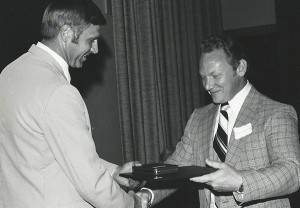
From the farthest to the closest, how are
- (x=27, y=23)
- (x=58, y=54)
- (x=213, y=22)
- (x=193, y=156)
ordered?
(x=213, y=22) → (x=27, y=23) → (x=193, y=156) → (x=58, y=54)

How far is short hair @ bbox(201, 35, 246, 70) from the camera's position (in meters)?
2.36

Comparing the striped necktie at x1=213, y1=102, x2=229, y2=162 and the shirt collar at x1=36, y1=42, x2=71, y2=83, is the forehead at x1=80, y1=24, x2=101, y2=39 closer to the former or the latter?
the shirt collar at x1=36, y1=42, x2=71, y2=83

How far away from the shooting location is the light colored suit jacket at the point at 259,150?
191cm

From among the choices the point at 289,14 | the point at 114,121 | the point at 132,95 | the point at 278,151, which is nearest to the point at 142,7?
the point at 132,95

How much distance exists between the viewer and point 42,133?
171 centimetres

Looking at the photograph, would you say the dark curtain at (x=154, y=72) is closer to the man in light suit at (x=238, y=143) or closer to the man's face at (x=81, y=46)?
the man in light suit at (x=238, y=143)

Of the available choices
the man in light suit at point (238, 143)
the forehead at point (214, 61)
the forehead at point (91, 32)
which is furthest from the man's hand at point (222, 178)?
the forehead at point (91, 32)

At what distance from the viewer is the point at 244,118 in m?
2.23

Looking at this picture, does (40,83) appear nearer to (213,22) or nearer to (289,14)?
(289,14)

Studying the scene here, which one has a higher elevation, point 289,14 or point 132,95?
point 289,14

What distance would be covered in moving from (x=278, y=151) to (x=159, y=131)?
191cm

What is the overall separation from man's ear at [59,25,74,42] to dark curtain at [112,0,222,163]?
1562 mm

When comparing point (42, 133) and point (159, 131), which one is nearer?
point (42, 133)

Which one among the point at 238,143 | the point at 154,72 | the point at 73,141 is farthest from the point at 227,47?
the point at 154,72
